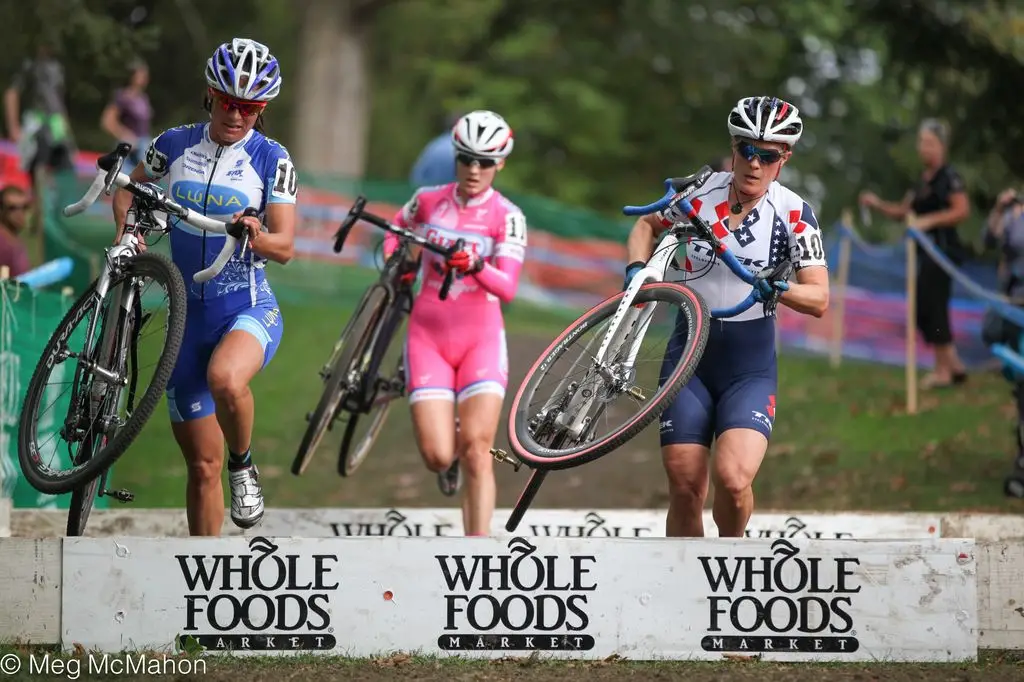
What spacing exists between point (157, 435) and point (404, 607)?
32.1 feet

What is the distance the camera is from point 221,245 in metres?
8.12

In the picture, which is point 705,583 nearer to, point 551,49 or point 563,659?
point 563,659

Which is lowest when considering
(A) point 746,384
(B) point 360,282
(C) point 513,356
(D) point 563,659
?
(D) point 563,659

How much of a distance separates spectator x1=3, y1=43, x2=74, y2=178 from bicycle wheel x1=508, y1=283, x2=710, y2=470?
34.3 ft

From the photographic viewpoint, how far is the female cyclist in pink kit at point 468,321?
9.29 metres

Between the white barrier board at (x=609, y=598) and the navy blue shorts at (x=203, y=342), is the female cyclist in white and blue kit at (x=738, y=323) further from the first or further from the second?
the navy blue shorts at (x=203, y=342)

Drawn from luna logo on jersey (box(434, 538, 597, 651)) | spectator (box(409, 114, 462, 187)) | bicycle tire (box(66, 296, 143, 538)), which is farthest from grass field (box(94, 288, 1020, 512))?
luna logo on jersey (box(434, 538, 597, 651))

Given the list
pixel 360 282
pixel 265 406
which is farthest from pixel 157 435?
pixel 360 282

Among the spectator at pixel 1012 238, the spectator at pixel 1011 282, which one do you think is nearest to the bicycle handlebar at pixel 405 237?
the spectator at pixel 1011 282

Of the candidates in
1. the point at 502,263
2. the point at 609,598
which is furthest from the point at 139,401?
the point at 502,263

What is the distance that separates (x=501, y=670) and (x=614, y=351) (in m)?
1.68

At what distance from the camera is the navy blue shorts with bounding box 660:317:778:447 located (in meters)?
8.03

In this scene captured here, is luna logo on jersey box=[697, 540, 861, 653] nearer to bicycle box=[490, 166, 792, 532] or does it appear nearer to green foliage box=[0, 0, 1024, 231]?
bicycle box=[490, 166, 792, 532]

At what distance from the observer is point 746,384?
810cm
